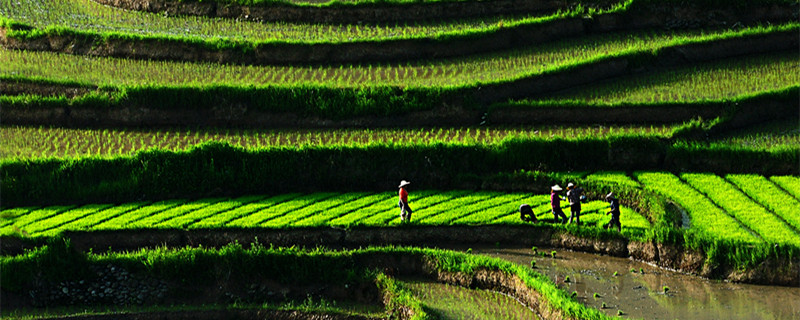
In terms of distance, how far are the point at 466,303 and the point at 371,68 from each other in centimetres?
1057

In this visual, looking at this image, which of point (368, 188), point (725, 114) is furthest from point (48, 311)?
point (725, 114)

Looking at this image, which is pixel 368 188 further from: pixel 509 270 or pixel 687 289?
pixel 687 289

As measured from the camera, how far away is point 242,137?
1154 inches

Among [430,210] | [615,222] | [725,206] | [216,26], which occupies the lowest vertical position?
[615,222]

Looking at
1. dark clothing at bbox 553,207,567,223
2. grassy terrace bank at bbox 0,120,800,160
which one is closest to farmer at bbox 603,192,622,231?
dark clothing at bbox 553,207,567,223

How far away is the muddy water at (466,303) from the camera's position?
21.9 metres

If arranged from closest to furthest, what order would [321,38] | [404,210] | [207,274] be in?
[207,274], [404,210], [321,38]

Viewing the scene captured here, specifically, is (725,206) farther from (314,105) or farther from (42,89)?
(42,89)

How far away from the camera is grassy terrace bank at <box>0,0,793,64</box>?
106ft

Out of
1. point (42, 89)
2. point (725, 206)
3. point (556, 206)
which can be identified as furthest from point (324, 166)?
point (725, 206)

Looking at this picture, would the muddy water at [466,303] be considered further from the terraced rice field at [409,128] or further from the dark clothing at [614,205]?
the dark clothing at [614,205]

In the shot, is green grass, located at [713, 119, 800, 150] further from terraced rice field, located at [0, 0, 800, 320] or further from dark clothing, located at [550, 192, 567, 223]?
dark clothing, located at [550, 192, 567, 223]

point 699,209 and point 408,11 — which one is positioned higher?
point 408,11

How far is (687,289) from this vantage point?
22.3 m
